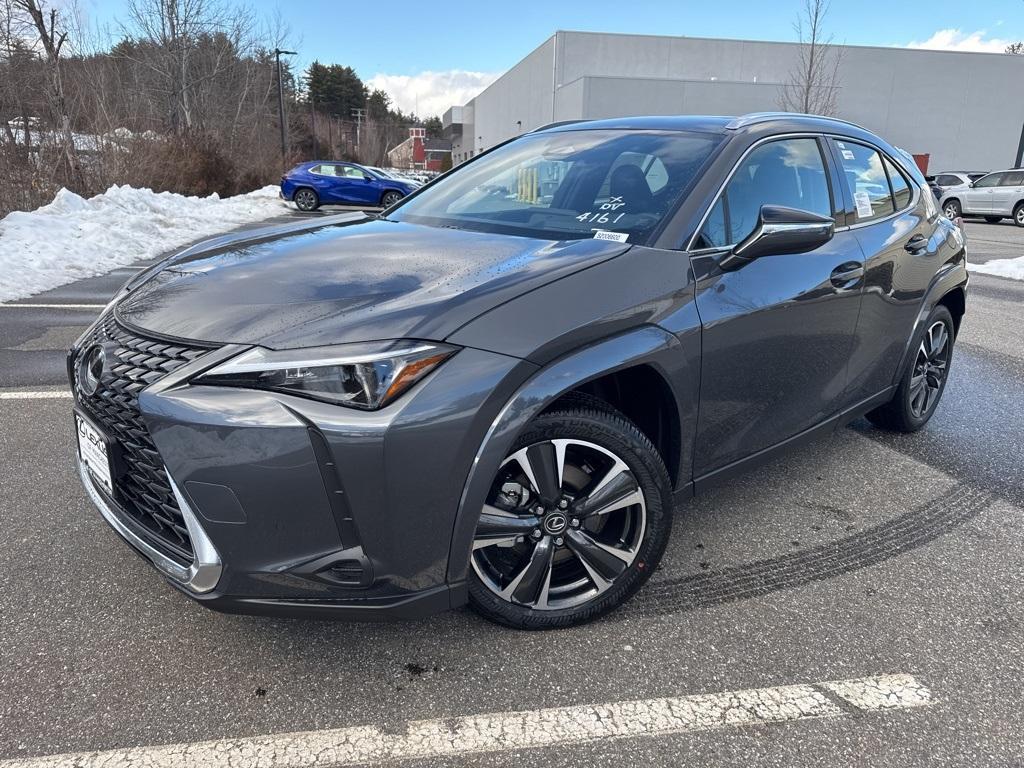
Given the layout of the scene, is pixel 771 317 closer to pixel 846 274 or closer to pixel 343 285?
pixel 846 274

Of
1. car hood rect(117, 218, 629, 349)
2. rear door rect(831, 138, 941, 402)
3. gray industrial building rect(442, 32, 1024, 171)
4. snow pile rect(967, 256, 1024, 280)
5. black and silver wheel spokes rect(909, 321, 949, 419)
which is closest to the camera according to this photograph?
car hood rect(117, 218, 629, 349)

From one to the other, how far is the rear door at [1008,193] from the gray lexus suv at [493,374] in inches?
944

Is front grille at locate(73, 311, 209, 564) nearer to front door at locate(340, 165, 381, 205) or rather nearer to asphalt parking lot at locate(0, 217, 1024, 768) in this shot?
asphalt parking lot at locate(0, 217, 1024, 768)

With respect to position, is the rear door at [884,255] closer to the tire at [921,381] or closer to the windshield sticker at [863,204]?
the windshield sticker at [863,204]

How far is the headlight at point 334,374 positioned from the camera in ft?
5.87

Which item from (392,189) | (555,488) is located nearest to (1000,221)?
(392,189)

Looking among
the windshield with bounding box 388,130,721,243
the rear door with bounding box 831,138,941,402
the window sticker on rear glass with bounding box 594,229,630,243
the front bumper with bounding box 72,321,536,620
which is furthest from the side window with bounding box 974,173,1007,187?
the front bumper with bounding box 72,321,536,620

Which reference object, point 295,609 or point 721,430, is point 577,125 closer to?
point 721,430

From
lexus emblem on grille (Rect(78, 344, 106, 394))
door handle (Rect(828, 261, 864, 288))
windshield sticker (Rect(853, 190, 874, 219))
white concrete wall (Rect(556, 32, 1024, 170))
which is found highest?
white concrete wall (Rect(556, 32, 1024, 170))

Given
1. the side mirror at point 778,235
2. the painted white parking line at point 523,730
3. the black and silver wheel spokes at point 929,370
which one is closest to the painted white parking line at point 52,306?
the painted white parking line at point 523,730

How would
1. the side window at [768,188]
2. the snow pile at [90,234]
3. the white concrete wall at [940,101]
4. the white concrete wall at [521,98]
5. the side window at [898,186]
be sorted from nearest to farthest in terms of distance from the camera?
1. the side window at [768,188]
2. the side window at [898,186]
3. the snow pile at [90,234]
4. the white concrete wall at [940,101]
5. the white concrete wall at [521,98]

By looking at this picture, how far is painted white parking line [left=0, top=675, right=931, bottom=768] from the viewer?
5.94ft

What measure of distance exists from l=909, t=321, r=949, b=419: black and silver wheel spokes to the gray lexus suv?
37.2 inches

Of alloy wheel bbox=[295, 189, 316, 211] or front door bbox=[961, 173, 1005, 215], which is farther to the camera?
front door bbox=[961, 173, 1005, 215]
